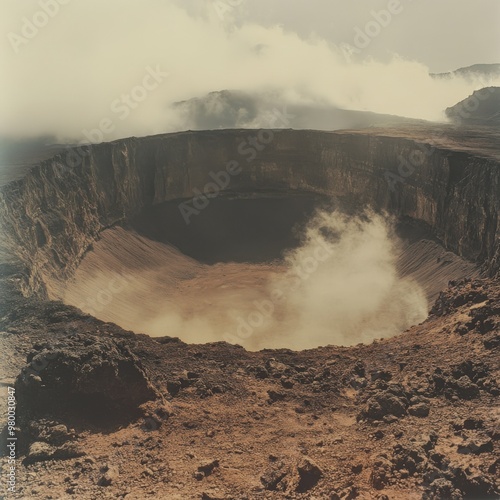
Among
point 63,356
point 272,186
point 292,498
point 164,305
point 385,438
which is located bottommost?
point 292,498

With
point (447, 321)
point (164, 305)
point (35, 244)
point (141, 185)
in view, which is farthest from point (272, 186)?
point (447, 321)

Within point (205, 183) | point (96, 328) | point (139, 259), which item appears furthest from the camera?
point (205, 183)

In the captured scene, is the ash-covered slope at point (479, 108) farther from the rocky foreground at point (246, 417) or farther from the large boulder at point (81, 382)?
the large boulder at point (81, 382)

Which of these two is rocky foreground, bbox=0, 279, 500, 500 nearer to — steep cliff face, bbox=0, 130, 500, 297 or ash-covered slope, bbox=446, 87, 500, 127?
steep cliff face, bbox=0, 130, 500, 297

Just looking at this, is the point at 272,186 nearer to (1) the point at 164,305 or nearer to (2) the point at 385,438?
(1) the point at 164,305

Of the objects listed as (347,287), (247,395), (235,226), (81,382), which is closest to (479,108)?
(235,226)

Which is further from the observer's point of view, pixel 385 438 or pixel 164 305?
pixel 164 305
